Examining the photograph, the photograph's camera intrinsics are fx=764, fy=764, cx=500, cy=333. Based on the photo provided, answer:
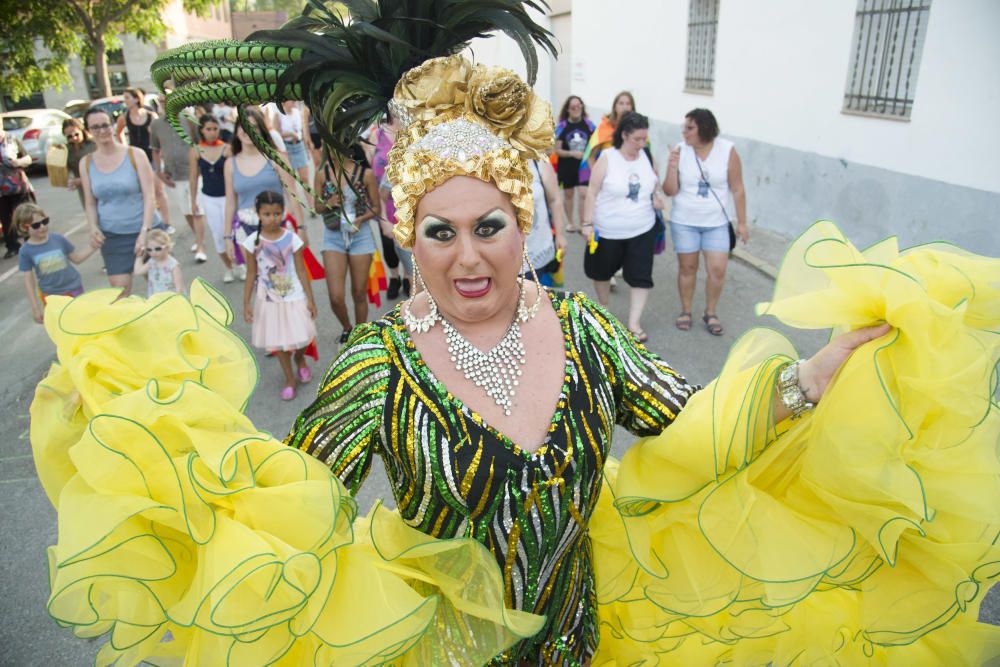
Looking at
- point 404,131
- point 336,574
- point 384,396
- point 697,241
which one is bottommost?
point 697,241

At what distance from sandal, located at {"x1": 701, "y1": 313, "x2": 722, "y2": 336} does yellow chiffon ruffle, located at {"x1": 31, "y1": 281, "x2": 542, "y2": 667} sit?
199 inches

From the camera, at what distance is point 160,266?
6.00m

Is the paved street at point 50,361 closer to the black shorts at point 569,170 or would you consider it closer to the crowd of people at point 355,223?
the crowd of people at point 355,223

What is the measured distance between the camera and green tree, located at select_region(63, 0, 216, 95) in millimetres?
20719

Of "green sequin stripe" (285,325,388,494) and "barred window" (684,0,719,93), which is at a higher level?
"barred window" (684,0,719,93)

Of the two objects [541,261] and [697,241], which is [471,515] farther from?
[697,241]

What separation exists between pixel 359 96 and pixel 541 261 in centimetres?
330

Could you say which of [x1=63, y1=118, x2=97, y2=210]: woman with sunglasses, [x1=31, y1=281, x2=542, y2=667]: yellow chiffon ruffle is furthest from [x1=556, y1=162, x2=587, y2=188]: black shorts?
[x1=31, y1=281, x2=542, y2=667]: yellow chiffon ruffle

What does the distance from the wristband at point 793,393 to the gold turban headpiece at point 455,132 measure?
72 cm

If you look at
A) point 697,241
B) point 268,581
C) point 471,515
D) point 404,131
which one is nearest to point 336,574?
point 268,581

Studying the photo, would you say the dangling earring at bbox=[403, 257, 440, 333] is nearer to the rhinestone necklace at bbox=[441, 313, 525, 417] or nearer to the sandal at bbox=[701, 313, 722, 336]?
the rhinestone necklace at bbox=[441, 313, 525, 417]

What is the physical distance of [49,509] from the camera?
14.5ft

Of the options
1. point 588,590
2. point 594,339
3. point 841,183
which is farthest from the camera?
point 841,183

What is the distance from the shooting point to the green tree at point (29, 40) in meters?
19.2
